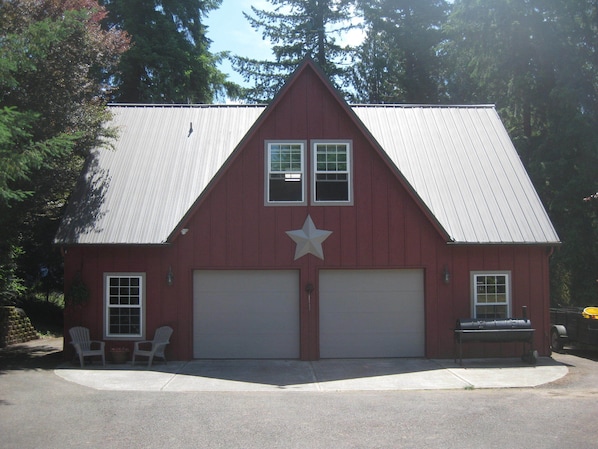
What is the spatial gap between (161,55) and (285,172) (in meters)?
16.5

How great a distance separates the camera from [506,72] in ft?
89.6

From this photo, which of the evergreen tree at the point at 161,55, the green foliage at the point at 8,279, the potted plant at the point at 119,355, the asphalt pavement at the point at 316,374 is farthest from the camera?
the evergreen tree at the point at 161,55

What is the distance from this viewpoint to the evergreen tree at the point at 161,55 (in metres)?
29.0

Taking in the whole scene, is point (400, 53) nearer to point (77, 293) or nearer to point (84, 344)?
point (77, 293)

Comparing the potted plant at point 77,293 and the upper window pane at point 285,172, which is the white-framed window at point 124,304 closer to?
the potted plant at point 77,293

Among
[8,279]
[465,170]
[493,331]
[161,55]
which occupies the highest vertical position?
[161,55]

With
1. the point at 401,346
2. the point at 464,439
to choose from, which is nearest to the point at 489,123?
the point at 401,346

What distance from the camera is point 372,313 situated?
15.4m

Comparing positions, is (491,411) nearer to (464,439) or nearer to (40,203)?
(464,439)

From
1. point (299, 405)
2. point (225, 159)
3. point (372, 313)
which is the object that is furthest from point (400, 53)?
point (299, 405)

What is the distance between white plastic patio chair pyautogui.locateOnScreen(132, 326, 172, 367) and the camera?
14320mm

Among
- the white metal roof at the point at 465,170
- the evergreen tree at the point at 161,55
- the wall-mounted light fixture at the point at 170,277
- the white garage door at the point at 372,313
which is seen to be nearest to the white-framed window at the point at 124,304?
the wall-mounted light fixture at the point at 170,277

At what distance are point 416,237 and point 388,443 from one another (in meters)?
7.85

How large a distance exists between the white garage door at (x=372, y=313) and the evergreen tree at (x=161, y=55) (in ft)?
52.3
